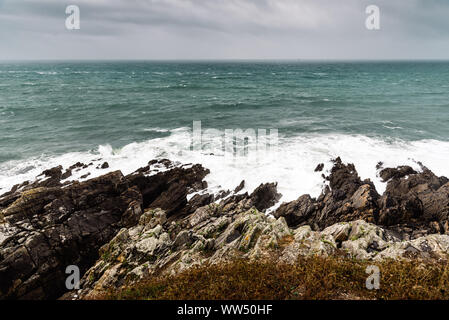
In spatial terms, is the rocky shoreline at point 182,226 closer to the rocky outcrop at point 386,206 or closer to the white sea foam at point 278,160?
the rocky outcrop at point 386,206

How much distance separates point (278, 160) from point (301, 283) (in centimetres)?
2226

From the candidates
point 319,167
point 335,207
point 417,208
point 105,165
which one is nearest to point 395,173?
point 417,208

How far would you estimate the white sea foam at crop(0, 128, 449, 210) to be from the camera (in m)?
24.8

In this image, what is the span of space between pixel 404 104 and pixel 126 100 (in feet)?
250

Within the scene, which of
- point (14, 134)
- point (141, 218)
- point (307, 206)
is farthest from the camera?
point (14, 134)

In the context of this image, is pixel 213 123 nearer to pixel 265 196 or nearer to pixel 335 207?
pixel 265 196

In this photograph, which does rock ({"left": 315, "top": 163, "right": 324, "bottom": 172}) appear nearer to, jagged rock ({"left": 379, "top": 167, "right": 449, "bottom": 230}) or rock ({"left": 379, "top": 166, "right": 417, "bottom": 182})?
rock ({"left": 379, "top": 166, "right": 417, "bottom": 182})

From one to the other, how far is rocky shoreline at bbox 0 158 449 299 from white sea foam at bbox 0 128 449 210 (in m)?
1.50

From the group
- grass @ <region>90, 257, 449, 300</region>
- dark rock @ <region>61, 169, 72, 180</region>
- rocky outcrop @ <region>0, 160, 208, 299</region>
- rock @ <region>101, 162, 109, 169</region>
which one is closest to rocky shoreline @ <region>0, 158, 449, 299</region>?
rocky outcrop @ <region>0, 160, 208, 299</region>

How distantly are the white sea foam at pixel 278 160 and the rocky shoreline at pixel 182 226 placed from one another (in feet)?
4.91

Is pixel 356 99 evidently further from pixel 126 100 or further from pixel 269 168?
pixel 126 100

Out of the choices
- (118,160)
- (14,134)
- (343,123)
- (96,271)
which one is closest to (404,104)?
(343,123)

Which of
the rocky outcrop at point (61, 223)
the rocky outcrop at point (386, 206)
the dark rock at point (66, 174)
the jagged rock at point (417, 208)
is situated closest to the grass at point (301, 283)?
the rocky outcrop at point (61, 223)

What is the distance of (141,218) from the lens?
729 inches
